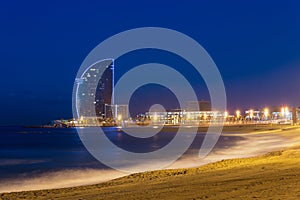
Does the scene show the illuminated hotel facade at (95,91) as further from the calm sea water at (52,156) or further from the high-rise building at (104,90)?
the calm sea water at (52,156)

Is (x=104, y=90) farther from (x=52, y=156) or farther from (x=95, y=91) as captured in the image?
(x=52, y=156)

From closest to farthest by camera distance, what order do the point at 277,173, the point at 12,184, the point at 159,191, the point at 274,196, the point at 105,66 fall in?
the point at 274,196 < the point at 159,191 < the point at 277,173 < the point at 12,184 < the point at 105,66

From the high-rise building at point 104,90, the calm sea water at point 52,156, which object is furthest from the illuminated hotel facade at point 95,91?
the calm sea water at point 52,156

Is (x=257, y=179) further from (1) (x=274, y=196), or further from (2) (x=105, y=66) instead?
(2) (x=105, y=66)

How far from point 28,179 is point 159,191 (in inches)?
408

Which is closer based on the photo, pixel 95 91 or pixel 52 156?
pixel 52 156

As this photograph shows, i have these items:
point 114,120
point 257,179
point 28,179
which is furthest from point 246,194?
point 114,120

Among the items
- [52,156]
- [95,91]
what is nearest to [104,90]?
[95,91]

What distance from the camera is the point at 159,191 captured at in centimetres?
794

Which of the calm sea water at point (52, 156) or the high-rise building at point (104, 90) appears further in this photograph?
the high-rise building at point (104, 90)

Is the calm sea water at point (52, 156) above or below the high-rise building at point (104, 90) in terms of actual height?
below

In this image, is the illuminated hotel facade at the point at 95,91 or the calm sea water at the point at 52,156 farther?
the illuminated hotel facade at the point at 95,91

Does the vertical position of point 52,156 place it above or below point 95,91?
below

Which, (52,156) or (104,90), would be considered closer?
(52,156)
